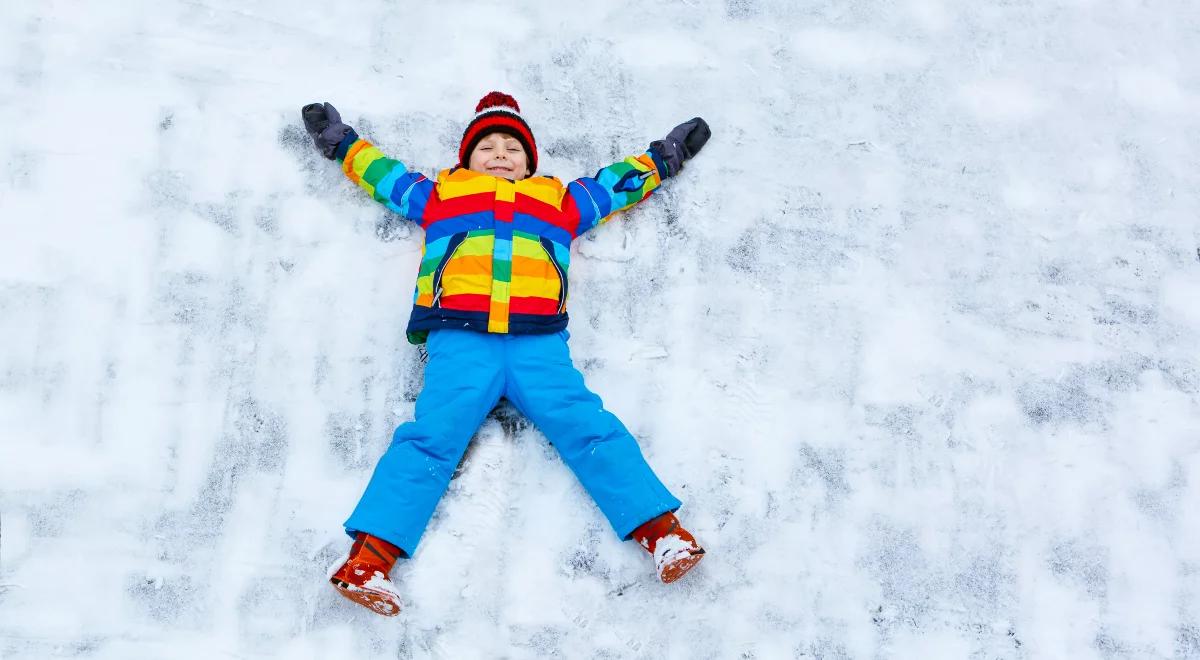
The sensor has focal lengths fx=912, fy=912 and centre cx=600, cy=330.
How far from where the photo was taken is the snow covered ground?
221 cm

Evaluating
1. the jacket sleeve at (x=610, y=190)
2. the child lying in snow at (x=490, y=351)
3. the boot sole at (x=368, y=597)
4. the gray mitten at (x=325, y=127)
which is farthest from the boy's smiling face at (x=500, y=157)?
the boot sole at (x=368, y=597)

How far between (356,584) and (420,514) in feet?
0.70

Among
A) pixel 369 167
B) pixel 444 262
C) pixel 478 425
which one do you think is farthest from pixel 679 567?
pixel 369 167

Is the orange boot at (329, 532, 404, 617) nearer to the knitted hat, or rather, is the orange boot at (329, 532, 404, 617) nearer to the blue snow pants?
the blue snow pants

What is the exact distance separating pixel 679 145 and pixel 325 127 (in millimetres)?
992

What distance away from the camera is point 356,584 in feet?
6.62

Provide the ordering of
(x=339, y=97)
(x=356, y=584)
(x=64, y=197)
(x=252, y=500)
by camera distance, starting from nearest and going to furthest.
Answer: (x=356, y=584) → (x=252, y=500) → (x=64, y=197) → (x=339, y=97)

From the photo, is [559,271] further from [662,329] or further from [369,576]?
[369,576]

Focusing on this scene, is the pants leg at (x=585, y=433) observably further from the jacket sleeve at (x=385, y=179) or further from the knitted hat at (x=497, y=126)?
the knitted hat at (x=497, y=126)

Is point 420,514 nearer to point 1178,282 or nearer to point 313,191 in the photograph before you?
point 313,191

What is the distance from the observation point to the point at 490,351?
2.25 meters

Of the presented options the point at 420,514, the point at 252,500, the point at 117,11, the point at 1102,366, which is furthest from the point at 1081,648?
the point at 117,11

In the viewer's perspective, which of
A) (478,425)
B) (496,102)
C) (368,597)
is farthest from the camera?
(496,102)

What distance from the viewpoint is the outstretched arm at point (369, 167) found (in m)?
2.42
